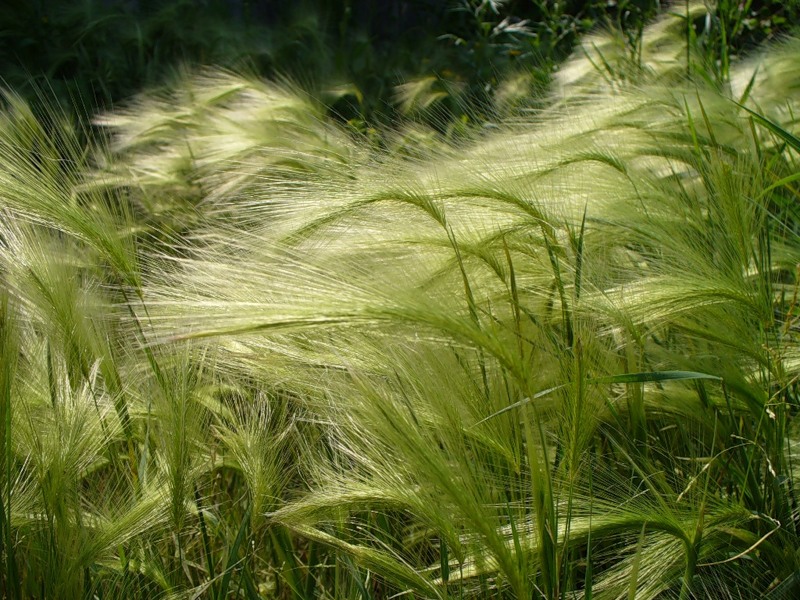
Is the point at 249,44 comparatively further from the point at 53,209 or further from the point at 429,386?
the point at 429,386

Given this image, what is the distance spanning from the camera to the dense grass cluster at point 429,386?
45.8 inches

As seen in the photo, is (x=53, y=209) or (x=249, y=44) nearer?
(x=53, y=209)

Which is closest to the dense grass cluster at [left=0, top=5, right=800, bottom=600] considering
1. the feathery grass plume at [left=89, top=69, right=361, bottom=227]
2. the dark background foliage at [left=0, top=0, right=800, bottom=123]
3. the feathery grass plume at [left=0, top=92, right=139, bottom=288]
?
the feathery grass plume at [left=0, top=92, right=139, bottom=288]

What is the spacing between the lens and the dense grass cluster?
116 cm

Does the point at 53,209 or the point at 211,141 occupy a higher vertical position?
the point at 53,209

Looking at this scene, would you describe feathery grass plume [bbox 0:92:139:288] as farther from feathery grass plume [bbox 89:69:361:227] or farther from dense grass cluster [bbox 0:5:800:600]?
feathery grass plume [bbox 89:69:361:227]

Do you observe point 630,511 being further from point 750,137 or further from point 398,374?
point 750,137

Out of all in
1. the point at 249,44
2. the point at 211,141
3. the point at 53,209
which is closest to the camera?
the point at 53,209

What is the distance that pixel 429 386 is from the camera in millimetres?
1206

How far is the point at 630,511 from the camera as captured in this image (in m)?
1.22

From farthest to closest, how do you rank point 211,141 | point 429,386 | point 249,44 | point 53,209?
point 249,44, point 211,141, point 53,209, point 429,386

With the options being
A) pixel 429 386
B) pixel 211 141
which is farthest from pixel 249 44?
pixel 429 386

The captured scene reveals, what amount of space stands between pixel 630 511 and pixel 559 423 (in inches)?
6.3

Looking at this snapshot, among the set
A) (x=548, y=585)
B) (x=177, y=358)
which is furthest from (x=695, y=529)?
(x=177, y=358)
